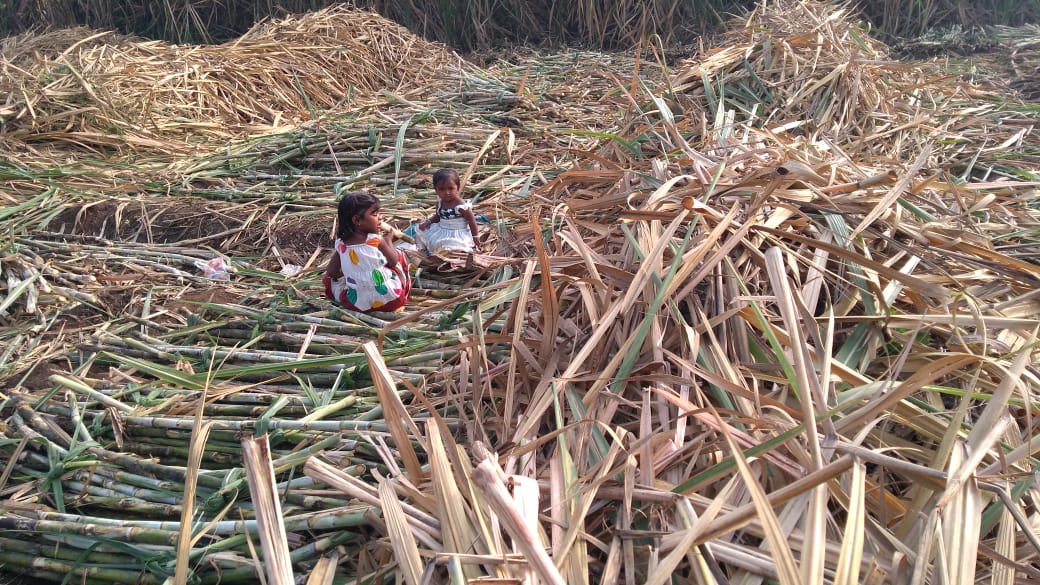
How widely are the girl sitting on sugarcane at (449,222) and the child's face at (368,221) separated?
1.10 ft

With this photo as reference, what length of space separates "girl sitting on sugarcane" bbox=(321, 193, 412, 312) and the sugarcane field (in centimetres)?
2

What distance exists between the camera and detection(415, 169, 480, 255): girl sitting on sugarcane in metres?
2.88

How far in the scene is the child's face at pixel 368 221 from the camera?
8.36 feet

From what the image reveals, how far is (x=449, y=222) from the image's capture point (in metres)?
2.91

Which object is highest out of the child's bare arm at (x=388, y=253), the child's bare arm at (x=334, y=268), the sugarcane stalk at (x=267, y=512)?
the sugarcane stalk at (x=267, y=512)

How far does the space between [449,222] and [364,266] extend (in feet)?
1.68

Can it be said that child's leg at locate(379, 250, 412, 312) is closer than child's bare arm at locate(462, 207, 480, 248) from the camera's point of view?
Yes

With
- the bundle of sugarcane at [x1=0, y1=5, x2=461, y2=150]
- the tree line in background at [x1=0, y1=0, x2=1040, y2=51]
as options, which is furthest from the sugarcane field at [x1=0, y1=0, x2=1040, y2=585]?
the tree line in background at [x1=0, y1=0, x2=1040, y2=51]

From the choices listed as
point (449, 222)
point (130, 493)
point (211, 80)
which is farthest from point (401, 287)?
point (211, 80)

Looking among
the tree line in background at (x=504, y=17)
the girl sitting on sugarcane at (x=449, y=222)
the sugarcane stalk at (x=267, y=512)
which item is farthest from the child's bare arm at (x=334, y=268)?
the tree line in background at (x=504, y=17)

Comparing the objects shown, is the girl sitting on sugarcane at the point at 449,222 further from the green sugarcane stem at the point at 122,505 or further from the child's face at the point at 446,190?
the green sugarcane stem at the point at 122,505

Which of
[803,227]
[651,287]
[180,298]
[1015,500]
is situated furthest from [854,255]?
[180,298]

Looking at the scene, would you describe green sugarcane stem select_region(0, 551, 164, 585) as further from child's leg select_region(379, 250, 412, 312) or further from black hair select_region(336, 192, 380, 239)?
black hair select_region(336, 192, 380, 239)

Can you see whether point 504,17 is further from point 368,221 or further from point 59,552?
point 59,552
